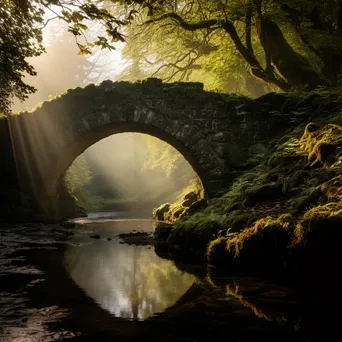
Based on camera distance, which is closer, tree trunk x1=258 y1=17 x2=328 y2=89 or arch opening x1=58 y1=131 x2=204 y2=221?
tree trunk x1=258 y1=17 x2=328 y2=89

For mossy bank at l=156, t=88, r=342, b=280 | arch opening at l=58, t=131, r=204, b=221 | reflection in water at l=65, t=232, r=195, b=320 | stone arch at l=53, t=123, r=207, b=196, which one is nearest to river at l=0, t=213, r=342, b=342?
reflection in water at l=65, t=232, r=195, b=320

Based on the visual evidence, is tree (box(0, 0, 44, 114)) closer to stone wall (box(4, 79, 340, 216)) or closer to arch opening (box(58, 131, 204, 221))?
stone wall (box(4, 79, 340, 216))

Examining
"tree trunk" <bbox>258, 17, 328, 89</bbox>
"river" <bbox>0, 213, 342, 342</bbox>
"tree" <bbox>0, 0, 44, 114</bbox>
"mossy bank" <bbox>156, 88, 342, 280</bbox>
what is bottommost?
"river" <bbox>0, 213, 342, 342</bbox>

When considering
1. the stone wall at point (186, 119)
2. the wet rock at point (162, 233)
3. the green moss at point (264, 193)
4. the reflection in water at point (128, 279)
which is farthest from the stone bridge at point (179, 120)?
the reflection in water at point (128, 279)

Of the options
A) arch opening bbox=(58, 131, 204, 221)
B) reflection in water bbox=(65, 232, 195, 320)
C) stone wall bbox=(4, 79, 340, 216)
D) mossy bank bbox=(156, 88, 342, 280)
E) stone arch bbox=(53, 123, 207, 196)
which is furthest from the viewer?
arch opening bbox=(58, 131, 204, 221)

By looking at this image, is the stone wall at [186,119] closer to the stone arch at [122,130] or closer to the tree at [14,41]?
the stone arch at [122,130]

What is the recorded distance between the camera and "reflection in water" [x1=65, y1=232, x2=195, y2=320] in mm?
3201

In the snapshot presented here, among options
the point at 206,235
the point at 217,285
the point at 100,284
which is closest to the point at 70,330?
the point at 100,284

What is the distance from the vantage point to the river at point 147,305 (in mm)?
2482

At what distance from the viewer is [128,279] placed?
4.34 meters

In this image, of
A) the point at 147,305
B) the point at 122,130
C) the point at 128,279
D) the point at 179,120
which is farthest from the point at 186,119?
the point at 147,305

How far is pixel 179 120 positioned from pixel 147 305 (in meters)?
7.89

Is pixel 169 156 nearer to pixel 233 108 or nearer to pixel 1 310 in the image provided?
pixel 233 108

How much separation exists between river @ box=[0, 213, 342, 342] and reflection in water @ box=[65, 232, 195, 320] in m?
0.01
